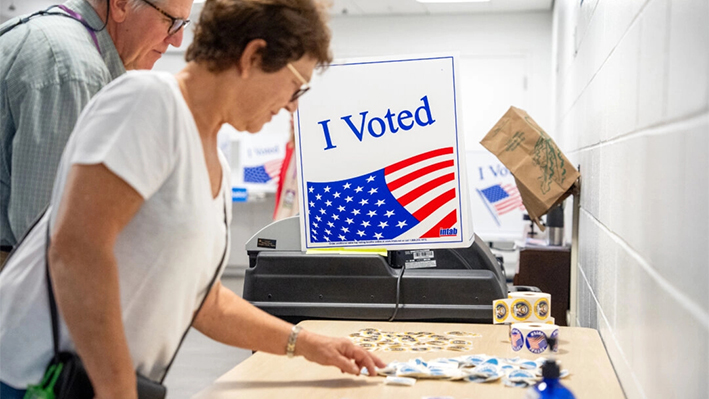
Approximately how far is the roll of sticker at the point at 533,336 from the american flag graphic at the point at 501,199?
17.0ft

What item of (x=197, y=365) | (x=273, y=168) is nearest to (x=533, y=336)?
(x=197, y=365)

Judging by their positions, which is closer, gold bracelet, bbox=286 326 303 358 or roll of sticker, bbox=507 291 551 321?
gold bracelet, bbox=286 326 303 358

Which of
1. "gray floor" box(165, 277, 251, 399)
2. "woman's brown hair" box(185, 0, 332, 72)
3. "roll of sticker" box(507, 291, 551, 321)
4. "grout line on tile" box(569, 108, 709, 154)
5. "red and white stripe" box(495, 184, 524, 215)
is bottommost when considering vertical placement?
"gray floor" box(165, 277, 251, 399)

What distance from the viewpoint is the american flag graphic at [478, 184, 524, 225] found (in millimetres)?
6871

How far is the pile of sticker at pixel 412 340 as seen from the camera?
1.86 m

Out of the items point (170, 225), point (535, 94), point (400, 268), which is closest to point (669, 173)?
point (170, 225)

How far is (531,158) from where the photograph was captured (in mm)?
2559

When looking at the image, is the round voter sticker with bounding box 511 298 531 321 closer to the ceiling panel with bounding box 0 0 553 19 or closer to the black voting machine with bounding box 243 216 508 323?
the black voting machine with bounding box 243 216 508 323

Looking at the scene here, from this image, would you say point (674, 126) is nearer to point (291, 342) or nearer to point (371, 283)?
point (291, 342)

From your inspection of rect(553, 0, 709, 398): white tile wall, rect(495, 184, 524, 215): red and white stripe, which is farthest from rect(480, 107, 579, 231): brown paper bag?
rect(495, 184, 524, 215): red and white stripe

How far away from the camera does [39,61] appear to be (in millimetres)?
1562

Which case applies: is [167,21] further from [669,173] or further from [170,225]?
[669,173]

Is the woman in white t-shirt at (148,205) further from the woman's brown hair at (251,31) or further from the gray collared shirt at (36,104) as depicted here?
the gray collared shirt at (36,104)

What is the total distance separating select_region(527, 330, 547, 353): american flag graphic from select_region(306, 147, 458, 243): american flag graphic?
1.70ft
